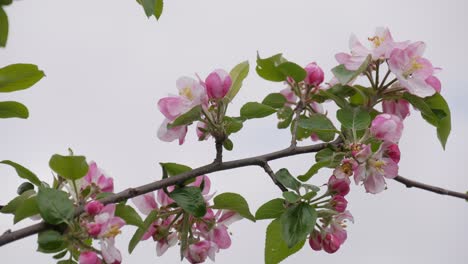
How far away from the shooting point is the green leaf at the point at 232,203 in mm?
1470

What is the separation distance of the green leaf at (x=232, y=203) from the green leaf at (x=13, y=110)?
1.62 feet

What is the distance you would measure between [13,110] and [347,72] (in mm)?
790

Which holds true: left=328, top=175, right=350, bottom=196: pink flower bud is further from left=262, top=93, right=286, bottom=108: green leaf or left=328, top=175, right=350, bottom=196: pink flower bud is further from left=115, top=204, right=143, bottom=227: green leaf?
left=115, top=204, right=143, bottom=227: green leaf

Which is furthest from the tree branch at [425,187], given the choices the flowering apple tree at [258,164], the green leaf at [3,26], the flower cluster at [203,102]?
the green leaf at [3,26]

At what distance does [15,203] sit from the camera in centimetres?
139

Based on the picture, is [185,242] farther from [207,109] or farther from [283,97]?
[283,97]

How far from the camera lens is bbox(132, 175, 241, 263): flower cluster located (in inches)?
56.8

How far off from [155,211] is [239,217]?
213 millimetres

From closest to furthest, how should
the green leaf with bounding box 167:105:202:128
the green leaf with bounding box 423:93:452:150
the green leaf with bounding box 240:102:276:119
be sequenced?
the green leaf with bounding box 167:105:202:128
the green leaf with bounding box 240:102:276:119
the green leaf with bounding box 423:93:452:150

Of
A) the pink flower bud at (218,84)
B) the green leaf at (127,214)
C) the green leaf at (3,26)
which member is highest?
the green leaf at (3,26)

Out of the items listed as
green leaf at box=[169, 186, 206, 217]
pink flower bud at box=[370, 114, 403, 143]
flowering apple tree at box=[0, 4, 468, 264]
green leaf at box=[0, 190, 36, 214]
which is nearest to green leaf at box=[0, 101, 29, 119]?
flowering apple tree at box=[0, 4, 468, 264]

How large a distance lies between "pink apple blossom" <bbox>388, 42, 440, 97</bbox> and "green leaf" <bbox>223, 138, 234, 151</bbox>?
418mm

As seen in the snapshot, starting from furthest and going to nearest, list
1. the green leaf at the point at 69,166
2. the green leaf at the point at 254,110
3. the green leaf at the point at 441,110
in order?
the green leaf at the point at 441,110 < the green leaf at the point at 254,110 < the green leaf at the point at 69,166

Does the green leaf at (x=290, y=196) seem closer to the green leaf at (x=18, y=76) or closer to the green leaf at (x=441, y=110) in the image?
the green leaf at (x=441, y=110)
